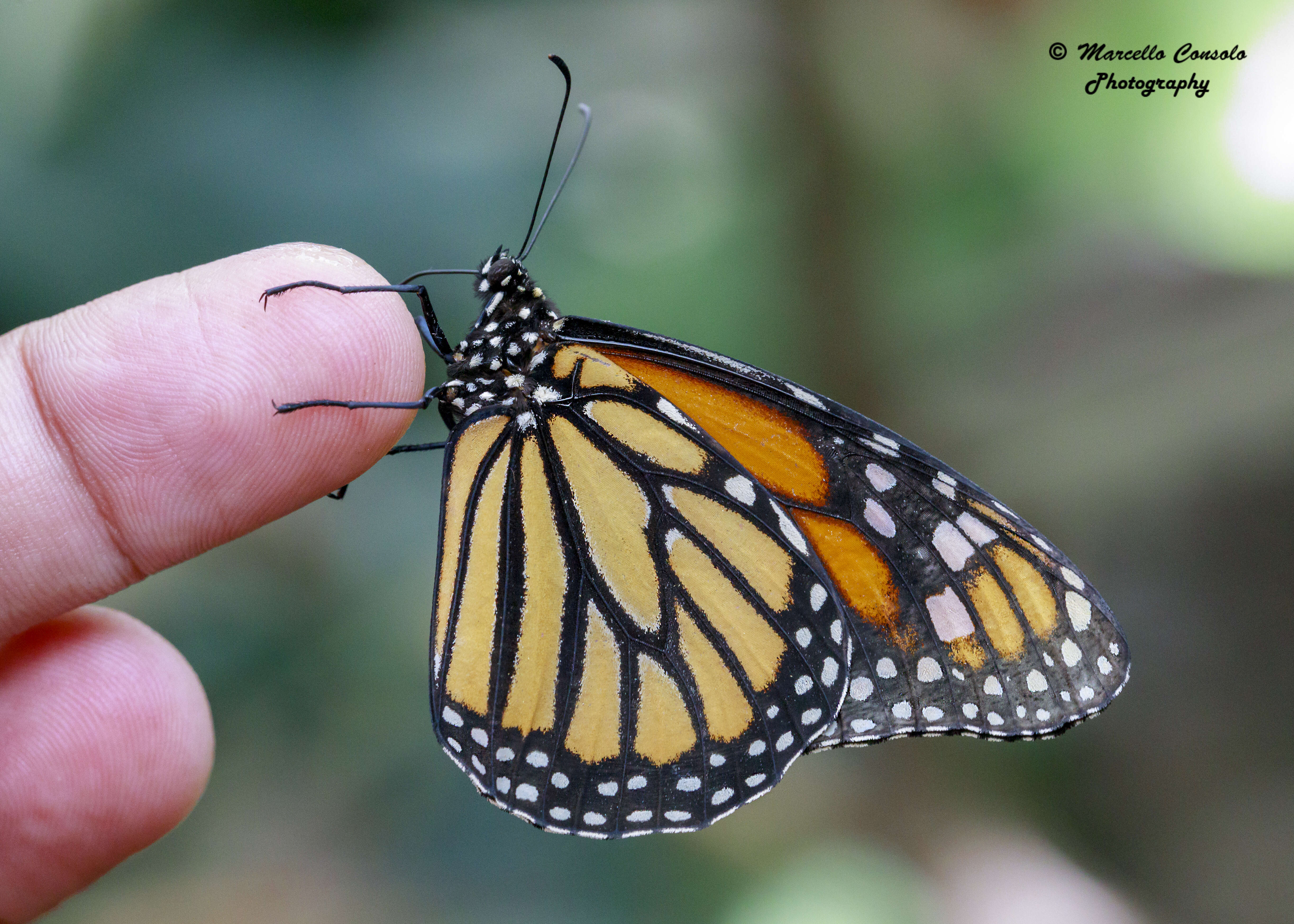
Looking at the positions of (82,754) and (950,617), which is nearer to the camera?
(950,617)

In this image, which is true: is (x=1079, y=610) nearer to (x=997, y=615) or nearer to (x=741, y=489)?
(x=997, y=615)

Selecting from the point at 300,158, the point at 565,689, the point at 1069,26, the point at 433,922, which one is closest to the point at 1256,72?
the point at 1069,26

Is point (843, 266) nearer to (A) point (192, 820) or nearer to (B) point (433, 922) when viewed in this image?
(B) point (433, 922)

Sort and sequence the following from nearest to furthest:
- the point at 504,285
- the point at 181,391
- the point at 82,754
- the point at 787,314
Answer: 1. the point at 504,285
2. the point at 181,391
3. the point at 82,754
4. the point at 787,314

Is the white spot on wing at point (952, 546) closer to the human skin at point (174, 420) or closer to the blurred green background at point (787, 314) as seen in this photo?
the human skin at point (174, 420)

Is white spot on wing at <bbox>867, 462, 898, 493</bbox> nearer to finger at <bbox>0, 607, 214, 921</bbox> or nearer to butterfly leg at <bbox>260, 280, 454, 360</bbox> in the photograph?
butterfly leg at <bbox>260, 280, 454, 360</bbox>

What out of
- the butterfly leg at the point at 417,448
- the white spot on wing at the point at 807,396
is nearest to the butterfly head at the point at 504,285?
the butterfly leg at the point at 417,448

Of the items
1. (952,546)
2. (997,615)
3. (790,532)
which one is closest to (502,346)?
(790,532)
